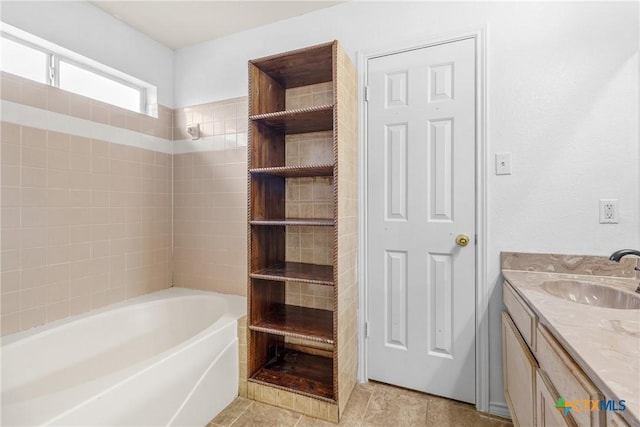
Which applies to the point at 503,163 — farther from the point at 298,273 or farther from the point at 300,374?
the point at 300,374

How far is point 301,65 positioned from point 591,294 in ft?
6.15

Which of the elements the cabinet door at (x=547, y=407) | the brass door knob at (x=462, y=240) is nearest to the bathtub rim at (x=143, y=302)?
the brass door knob at (x=462, y=240)

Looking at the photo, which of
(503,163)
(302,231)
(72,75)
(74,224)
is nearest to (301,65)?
(302,231)

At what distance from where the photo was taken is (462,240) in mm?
1657

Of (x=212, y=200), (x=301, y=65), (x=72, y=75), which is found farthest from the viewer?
(x=212, y=200)

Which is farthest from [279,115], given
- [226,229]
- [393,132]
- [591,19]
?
[591,19]

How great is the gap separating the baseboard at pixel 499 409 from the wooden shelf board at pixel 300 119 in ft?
6.02

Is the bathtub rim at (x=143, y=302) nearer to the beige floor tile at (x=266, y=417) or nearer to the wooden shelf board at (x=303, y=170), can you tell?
the beige floor tile at (x=266, y=417)

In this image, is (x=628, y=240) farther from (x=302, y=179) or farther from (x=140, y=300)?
(x=140, y=300)

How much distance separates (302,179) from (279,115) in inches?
19.1

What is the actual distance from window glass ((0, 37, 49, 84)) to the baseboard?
3.17 metres

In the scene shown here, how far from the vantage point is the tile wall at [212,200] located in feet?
7.57

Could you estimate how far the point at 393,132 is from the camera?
1812 mm

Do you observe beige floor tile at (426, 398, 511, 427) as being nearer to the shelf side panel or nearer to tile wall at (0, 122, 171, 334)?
the shelf side panel
